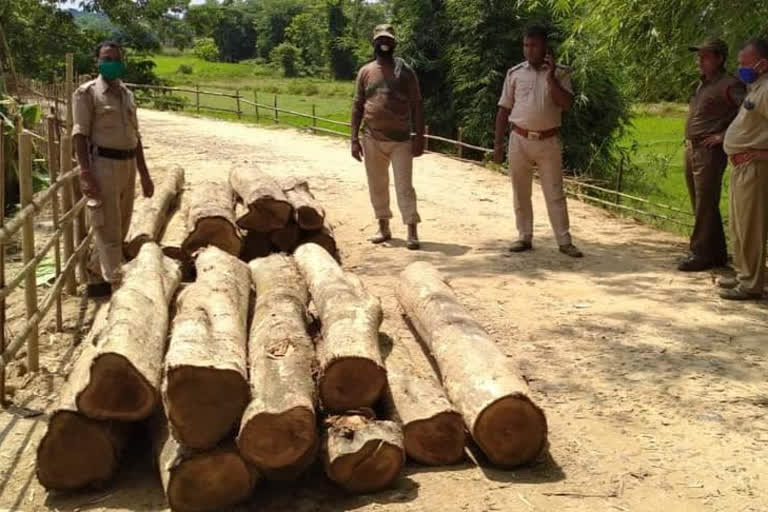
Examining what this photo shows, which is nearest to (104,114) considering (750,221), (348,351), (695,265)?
(348,351)

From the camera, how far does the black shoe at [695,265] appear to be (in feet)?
23.7

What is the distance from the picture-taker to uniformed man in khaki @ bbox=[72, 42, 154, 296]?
6129 mm

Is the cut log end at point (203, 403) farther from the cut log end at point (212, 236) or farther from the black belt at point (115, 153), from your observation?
the cut log end at point (212, 236)

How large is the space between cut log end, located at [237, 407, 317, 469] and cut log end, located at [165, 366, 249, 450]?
0.41 ft

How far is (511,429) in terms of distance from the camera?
4027mm

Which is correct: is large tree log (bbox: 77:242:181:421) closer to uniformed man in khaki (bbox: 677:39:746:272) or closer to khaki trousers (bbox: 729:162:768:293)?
khaki trousers (bbox: 729:162:768:293)

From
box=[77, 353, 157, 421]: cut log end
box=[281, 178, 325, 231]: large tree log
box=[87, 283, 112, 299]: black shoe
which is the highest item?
box=[281, 178, 325, 231]: large tree log

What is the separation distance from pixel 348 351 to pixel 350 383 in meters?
0.15

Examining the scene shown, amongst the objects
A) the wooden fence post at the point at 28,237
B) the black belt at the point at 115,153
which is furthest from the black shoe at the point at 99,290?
the wooden fence post at the point at 28,237

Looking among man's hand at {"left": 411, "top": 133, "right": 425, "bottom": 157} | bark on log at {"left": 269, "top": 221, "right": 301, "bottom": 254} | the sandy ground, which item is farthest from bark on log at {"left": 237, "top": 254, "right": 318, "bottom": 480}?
man's hand at {"left": 411, "top": 133, "right": 425, "bottom": 157}

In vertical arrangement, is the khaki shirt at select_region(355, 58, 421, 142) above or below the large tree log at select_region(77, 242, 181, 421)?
above

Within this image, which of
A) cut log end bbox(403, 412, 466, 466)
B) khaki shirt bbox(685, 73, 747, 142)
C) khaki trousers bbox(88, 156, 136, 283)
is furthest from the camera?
khaki shirt bbox(685, 73, 747, 142)

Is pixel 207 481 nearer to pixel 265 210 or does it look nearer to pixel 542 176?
pixel 265 210

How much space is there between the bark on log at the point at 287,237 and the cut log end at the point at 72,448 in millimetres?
3635
